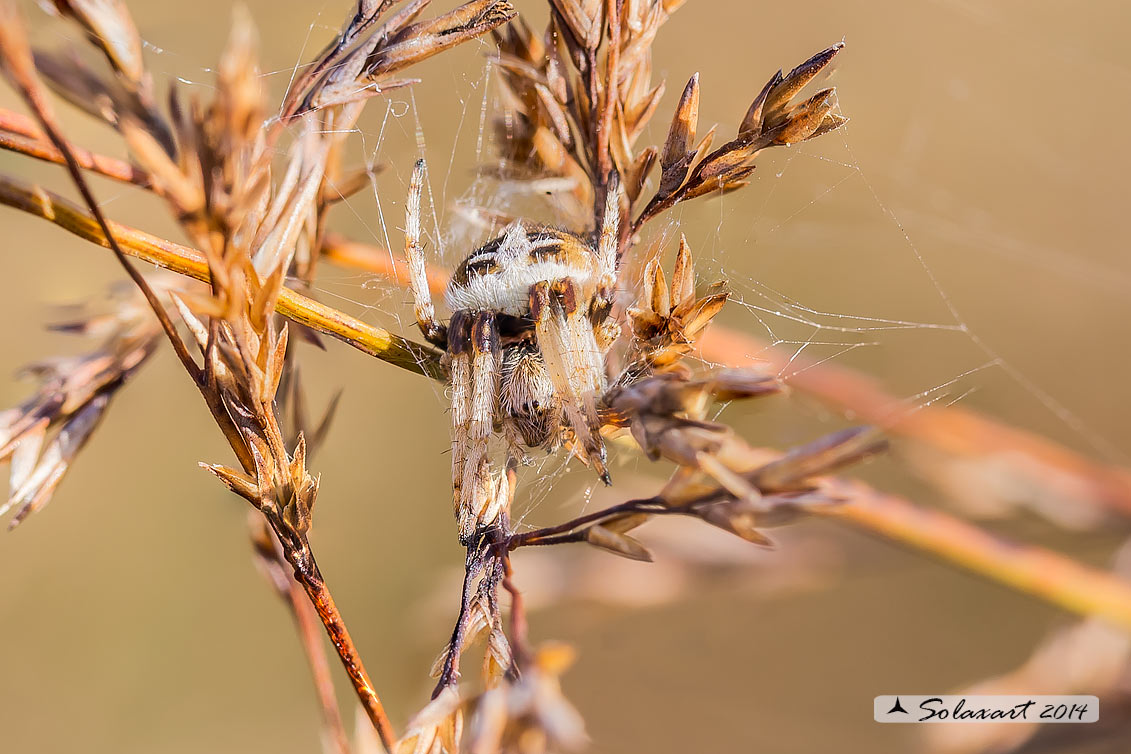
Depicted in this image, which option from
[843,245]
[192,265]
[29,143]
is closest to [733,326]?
[843,245]

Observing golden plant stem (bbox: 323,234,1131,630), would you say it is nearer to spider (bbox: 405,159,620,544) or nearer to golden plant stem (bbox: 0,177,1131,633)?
golden plant stem (bbox: 0,177,1131,633)

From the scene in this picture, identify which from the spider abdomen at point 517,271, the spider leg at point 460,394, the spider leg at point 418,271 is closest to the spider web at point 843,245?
the spider leg at point 418,271

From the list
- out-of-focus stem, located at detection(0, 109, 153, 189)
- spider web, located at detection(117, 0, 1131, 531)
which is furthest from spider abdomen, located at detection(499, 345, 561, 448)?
spider web, located at detection(117, 0, 1131, 531)

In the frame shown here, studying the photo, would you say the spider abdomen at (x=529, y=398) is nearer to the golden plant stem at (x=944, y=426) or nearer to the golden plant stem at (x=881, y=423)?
the golden plant stem at (x=881, y=423)

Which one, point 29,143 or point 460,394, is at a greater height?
point 29,143

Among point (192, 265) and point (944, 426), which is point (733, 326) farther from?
point (192, 265)

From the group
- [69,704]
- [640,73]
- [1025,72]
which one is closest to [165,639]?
[69,704]

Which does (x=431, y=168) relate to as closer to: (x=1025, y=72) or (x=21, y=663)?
(x=21, y=663)
